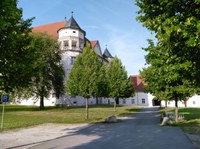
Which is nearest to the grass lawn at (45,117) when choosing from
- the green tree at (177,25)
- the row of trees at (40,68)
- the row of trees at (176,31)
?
the row of trees at (40,68)

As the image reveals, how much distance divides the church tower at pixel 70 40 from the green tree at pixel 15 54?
41281 millimetres

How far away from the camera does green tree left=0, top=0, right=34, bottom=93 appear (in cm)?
1120

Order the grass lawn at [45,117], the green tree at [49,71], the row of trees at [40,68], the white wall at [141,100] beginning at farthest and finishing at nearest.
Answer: the white wall at [141,100] < the green tree at [49,71] < the grass lawn at [45,117] < the row of trees at [40,68]

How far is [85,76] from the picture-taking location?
28.8 m

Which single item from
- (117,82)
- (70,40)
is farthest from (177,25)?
(70,40)

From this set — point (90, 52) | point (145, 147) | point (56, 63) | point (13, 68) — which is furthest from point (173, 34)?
point (56, 63)

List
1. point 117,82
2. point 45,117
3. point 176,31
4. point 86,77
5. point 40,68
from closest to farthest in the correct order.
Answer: point 176,31, point 40,68, point 86,77, point 45,117, point 117,82

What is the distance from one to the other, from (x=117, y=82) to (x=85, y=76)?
15.4m

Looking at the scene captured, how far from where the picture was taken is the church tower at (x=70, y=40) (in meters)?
54.4

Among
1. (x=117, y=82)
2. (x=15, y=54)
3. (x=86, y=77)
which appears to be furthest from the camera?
(x=117, y=82)

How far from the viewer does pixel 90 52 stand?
29797 millimetres

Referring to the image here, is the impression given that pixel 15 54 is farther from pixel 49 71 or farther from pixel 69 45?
pixel 69 45

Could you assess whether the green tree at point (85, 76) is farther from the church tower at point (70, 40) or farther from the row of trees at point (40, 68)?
the church tower at point (70, 40)

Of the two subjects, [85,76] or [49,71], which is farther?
[49,71]
